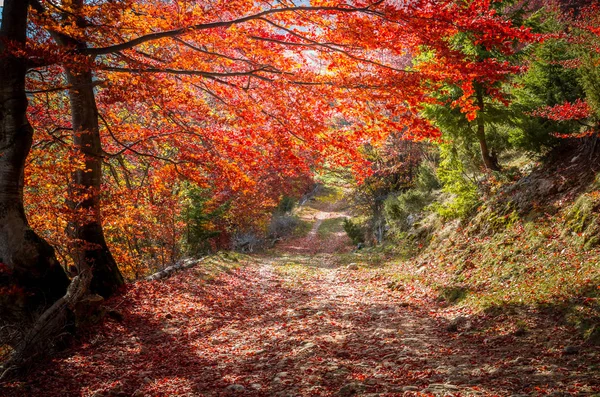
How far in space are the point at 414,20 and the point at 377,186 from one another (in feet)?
49.0

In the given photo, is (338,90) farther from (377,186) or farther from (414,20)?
(377,186)

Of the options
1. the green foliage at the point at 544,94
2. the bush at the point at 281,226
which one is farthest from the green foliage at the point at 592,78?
the bush at the point at 281,226

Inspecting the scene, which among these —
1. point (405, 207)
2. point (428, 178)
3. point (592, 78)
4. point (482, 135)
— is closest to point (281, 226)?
point (405, 207)

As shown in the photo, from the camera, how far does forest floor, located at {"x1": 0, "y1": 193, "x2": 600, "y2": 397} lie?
13.6 ft

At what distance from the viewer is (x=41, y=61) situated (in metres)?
6.28

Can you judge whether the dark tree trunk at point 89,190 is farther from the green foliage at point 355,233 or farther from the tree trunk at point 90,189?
the green foliage at point 355,233

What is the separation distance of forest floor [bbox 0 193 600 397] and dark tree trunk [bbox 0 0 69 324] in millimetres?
1109

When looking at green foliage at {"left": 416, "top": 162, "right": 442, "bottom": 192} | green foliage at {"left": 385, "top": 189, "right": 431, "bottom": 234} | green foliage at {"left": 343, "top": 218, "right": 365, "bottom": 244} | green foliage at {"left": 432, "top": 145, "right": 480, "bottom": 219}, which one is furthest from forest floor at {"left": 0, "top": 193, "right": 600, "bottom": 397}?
green foliage at {"left": 343, "top": 218, "right": 365, "bottom": 244}

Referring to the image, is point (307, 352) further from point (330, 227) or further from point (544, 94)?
point (330, 227)

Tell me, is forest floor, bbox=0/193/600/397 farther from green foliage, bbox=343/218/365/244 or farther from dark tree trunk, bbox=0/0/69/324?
green foliage, bbox=343/218/365/244

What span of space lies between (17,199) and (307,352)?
17.9ft

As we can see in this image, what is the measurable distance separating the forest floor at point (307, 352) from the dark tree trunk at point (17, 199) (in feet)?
3.64

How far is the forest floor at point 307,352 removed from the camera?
A: 4159 millimetres

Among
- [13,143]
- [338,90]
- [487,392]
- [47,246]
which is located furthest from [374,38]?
[47,246]
